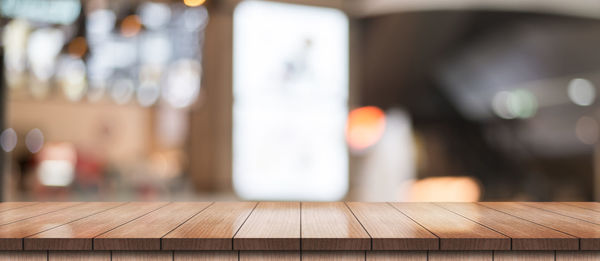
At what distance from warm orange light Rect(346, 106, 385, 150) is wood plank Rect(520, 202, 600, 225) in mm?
4675

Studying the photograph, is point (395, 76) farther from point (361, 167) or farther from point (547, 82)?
point (547, 82)

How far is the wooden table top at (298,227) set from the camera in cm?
121

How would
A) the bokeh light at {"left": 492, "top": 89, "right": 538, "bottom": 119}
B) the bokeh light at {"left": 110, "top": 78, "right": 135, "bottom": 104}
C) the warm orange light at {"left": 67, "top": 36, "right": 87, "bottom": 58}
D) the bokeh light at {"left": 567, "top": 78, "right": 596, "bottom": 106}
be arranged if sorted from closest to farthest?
1. the warm orange light at {"left": 67, "top": 36, "right": 87, "bottom": 58}
2. the bokeh light at {"left": 492, "top": 89, "right": 538, "bottom": 119}
3. the bokeh light at {"left": 110, "top": 78, "right": 135, "bottom": 104}
4. the bokeh light at {"left": 567, "top": 78, "right": 596, "bottom": 106}

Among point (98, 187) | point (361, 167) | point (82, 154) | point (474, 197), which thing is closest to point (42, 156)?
point (82, 154)

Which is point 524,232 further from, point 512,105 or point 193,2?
point 512,105

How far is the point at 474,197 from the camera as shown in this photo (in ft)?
22.5

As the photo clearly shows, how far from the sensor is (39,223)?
142 centimetres

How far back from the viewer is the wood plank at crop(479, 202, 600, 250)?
1234mm

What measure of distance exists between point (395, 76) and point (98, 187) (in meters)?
4.27

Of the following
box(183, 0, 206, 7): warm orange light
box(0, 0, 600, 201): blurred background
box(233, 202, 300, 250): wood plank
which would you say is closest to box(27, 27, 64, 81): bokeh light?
box(0, 0, 600, 201): blurred background

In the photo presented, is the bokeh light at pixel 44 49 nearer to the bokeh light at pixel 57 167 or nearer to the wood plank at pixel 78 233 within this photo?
the bokeh light at pixel 57 167

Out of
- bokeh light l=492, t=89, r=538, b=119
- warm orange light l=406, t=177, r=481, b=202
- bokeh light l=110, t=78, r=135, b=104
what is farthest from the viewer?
bokeh light l=110, t=78, r=135, b=104

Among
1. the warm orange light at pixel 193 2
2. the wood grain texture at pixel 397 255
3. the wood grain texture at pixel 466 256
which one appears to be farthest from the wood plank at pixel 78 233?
the warm orange light at pixel 193 2

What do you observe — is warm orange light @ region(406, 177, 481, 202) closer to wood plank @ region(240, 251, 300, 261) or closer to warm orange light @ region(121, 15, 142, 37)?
warm orange light @ region(121, 15, 142, 37)
